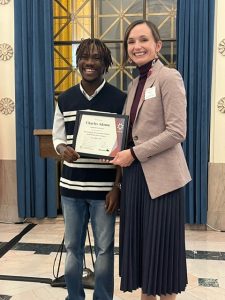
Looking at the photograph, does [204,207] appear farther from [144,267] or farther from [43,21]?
[43,21]

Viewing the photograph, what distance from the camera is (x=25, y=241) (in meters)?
3.32

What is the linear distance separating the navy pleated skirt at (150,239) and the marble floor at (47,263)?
672 millimetres

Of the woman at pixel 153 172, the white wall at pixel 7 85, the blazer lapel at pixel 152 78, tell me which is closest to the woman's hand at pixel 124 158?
the woman at pixel 153 172

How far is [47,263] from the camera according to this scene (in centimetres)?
279

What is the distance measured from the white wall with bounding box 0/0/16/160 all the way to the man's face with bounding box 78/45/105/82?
2.23m

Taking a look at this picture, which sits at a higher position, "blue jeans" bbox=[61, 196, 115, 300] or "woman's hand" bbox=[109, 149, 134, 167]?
"woman's hand" bbox=[109, 149, 134, 167]

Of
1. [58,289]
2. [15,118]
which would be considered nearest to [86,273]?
[58,289]

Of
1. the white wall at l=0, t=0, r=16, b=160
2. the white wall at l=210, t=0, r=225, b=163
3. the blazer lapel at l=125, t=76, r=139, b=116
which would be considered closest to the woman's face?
the blazer lapel at l=125, t=76, r=139, b=116

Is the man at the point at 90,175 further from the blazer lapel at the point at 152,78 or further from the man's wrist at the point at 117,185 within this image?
the blazer lapel at the point at 152,78

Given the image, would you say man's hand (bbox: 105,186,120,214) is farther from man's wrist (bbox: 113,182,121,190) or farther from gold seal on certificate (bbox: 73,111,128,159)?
gold seal on certificate (bbox: 73,111,128,159)

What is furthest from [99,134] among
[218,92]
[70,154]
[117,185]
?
[218,92]

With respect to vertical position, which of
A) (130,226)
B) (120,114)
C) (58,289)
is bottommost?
(58,289)

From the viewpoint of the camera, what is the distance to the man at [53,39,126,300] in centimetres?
170

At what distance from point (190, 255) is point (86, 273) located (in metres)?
0.94
